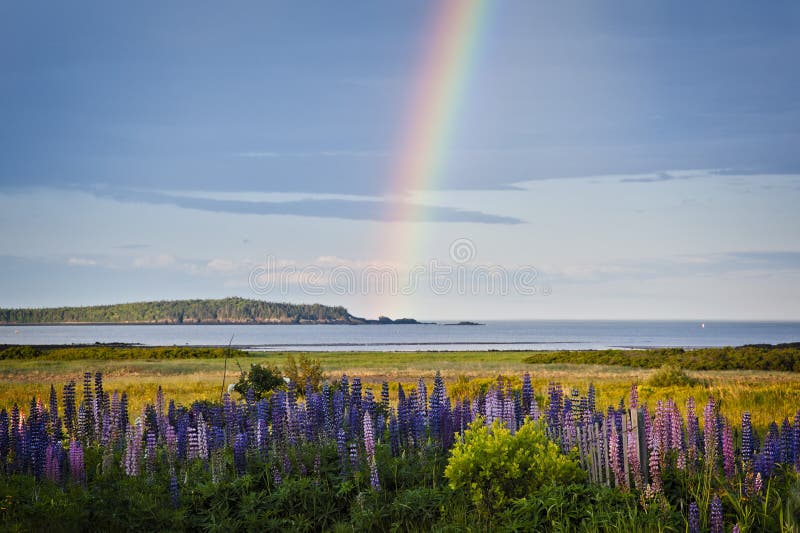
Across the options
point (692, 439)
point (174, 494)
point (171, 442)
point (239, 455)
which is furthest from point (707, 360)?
point (174, 494)

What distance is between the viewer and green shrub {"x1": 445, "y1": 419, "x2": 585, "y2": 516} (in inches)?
337

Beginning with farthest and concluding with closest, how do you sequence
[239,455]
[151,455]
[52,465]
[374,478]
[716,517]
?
[151,455] < [52,465] < [239,455] < [374,478] < [716,517]

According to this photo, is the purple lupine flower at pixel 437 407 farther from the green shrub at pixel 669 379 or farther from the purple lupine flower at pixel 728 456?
the green shrub at pixel 669 379

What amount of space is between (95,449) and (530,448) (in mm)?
6855

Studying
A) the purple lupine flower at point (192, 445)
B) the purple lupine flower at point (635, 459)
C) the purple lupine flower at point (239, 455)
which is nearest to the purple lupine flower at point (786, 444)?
the purple lupine flower at point (635, 459)

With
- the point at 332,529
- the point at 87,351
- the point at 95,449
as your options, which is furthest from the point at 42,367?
the point at 332,529

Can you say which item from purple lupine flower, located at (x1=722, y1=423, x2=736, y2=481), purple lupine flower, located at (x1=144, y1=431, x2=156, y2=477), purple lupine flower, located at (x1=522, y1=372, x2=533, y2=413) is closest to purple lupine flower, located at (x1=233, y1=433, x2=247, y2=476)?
purple lupine flower, located at (x1=144, y1=431, x2=156, y2=477)

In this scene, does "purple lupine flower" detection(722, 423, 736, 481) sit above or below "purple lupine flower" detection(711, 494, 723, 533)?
above

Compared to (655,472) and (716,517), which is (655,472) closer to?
(655,472)

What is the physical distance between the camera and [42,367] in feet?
204

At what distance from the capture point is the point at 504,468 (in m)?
8.71

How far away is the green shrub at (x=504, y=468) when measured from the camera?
8.55 meters

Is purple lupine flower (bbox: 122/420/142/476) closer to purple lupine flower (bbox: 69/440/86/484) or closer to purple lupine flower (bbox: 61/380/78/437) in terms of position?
purple lupine flower (bbox: 69/440/86/484)

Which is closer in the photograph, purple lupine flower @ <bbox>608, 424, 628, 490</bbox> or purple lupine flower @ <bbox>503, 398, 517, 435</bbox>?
purple lupine flower @ <bbox>608, 424, 628, 490</bbox>
